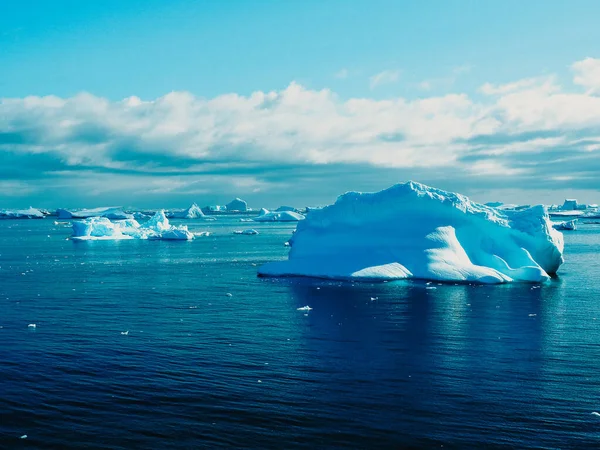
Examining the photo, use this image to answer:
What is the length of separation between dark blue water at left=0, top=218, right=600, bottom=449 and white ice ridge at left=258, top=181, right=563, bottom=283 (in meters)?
3.08

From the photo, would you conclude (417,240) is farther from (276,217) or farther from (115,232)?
(276,217)

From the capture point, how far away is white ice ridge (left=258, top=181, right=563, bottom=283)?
29.4 m

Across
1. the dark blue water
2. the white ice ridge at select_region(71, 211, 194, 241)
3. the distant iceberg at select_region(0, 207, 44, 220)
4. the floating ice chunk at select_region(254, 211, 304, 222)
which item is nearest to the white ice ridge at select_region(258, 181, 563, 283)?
the dark blue water

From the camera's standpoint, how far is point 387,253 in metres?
30.5

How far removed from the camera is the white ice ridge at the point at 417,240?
29.4 m

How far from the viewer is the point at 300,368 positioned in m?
13.7

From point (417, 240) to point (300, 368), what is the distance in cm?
1766

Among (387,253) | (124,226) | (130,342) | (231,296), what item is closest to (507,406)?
(130,342)

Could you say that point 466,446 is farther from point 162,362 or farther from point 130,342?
point 130,342

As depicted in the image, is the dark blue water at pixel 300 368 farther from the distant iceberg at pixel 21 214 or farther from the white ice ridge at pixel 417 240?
the distant iceberg at pixel 21 214

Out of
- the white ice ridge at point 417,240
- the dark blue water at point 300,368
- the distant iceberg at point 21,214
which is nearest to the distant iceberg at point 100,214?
the distant iceberg at point 21,214

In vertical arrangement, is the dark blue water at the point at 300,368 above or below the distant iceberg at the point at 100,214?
below

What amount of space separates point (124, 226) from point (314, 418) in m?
72.1

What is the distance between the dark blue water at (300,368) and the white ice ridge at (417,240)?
10.1 ft
